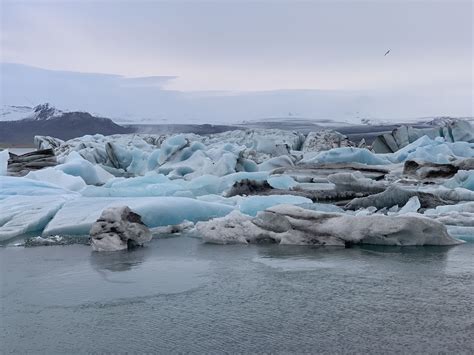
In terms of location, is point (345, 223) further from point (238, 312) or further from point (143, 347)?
point (143, 347)

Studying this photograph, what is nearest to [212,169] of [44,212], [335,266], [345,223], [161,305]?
[44,212]

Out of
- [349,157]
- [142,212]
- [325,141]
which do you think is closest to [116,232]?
[142,212]

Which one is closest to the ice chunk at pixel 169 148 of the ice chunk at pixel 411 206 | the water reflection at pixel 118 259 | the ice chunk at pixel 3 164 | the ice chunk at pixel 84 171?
the ice chunk at pixel 84 171

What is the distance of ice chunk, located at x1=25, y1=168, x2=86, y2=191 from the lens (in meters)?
10.6

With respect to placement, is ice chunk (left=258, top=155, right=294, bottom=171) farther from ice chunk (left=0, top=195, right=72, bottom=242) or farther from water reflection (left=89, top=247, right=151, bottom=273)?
water reflection (left=89, top=247, right=151, bottom=273)

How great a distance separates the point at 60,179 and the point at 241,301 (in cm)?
801

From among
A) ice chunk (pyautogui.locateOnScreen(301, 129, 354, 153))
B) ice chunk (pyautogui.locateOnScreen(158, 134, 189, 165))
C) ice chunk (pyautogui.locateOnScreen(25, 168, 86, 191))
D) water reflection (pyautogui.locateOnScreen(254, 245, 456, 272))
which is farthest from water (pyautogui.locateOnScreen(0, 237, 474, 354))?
ice chunk (pyautogui.locateOnScreen(301, 129, 354, 153))

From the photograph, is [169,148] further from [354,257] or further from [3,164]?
[354,257]

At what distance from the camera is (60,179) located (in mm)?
10961

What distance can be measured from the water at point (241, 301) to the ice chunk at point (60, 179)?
202 inches

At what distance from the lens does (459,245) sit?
18.6 feet

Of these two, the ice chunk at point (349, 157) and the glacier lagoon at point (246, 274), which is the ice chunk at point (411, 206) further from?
the ice chunk at point (349, 157)

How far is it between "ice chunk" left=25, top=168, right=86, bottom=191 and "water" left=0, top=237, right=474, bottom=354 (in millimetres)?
5118

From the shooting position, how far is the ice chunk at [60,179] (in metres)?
10.6
